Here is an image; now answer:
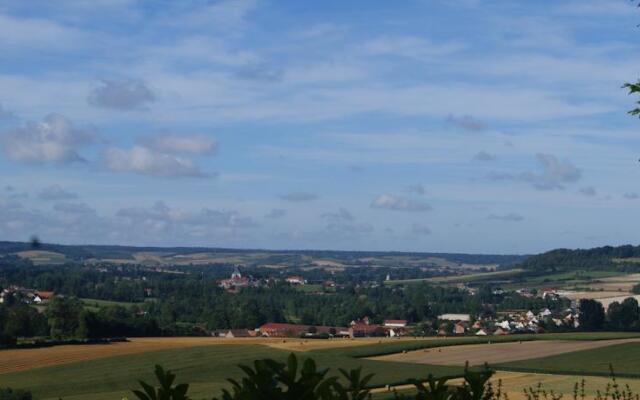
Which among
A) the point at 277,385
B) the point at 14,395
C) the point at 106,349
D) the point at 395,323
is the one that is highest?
the point at 277,385

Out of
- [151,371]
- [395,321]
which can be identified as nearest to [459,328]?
[395,321]

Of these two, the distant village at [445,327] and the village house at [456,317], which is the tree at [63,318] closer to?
the distant village at [445,327]

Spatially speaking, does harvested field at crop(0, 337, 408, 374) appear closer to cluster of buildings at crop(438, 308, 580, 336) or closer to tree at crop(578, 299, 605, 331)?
cluster of buildings at crop(438, 308, 580, 336)

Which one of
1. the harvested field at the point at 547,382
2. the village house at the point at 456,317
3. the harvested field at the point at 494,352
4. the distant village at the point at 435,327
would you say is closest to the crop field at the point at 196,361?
the harvested field at the point at 547,382

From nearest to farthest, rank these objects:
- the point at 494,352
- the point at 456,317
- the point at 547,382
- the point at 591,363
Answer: the point at 547,382
the point at 591,363
the point at 494,352
the point at 456,317

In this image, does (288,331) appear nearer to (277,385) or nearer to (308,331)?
(308,331)

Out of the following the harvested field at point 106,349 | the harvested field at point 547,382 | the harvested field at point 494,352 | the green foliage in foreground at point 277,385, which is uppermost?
the green foliage in foreground at point 277,385

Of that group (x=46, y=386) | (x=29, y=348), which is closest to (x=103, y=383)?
(x=46, y=386)
